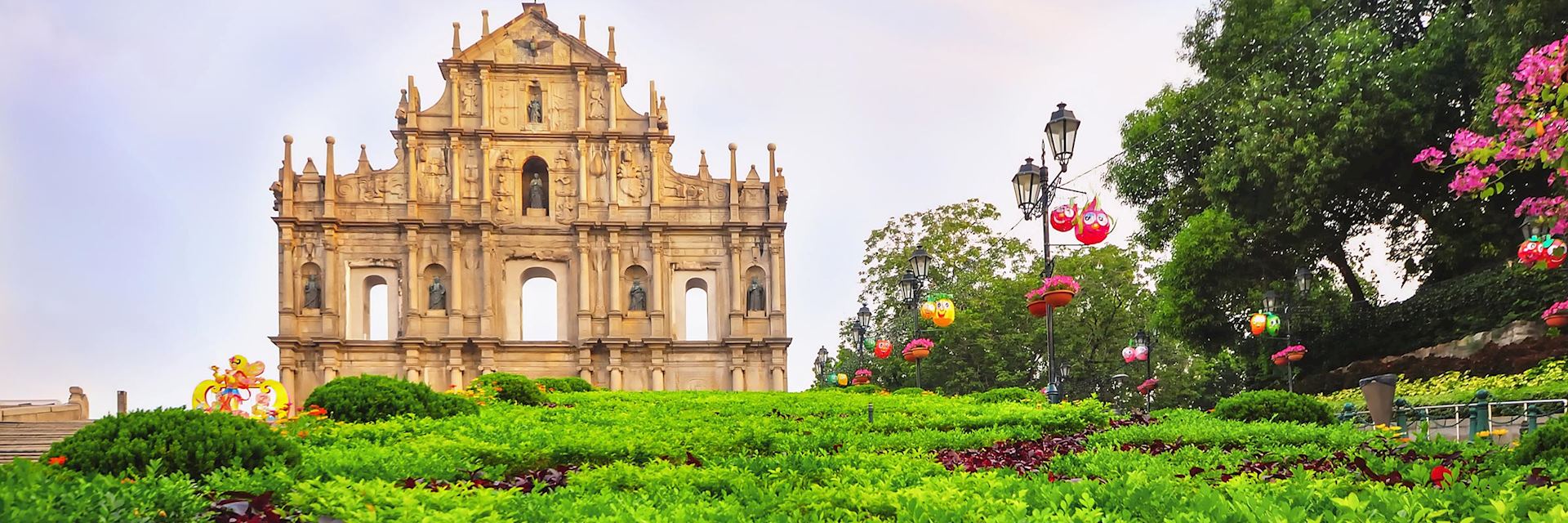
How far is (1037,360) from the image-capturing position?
1503 inches

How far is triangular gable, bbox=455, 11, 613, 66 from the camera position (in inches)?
1591

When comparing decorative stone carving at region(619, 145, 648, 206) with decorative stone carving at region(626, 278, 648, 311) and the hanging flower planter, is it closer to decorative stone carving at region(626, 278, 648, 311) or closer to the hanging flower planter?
decorative stone carving at region(626, 278, 648, 311)

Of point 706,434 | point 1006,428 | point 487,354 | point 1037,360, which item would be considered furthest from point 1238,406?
point 487,354

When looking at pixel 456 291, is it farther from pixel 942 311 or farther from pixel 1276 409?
pixel 1276 409

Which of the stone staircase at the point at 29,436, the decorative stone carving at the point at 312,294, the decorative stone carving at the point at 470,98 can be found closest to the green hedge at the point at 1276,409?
the stone staircase at the point at 29,436

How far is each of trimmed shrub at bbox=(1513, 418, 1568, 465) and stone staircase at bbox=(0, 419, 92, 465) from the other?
583 inches

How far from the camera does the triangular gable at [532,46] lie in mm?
40406

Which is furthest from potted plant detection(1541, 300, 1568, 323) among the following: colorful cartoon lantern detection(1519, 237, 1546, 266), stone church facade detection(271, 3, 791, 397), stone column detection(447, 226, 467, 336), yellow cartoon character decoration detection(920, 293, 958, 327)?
stone column detection(447, 226, 467, 336)

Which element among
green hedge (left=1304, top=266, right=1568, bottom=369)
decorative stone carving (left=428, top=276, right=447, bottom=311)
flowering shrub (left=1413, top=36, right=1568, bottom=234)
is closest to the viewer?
flowering shrub (left=1413, top=36, right=1568, bottom=234)

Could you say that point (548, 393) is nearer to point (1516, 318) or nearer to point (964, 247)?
point (1516, 318)

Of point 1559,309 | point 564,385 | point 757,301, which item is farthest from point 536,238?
point 1559,309

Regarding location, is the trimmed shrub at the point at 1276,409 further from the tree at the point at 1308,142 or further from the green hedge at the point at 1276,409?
the tree at the point at 1308,142

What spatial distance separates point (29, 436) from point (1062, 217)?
1444 cm

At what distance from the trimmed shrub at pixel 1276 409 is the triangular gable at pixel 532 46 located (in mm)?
30846
